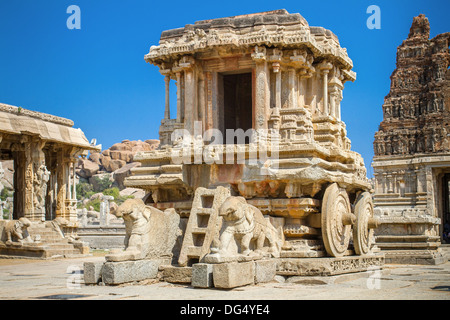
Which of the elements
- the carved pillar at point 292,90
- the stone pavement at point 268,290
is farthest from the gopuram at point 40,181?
the carved pillar at point 292,90

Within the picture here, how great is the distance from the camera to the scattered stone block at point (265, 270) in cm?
938

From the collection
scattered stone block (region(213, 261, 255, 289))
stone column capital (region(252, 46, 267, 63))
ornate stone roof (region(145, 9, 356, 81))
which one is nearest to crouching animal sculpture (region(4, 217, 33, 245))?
ornate stone roof (region(145, 9, 356, 81))

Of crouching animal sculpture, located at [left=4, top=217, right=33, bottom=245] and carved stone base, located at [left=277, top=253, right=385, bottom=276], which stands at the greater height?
crouching animal sculpture, located at [left=4, top=217, right=33, bottom=245]

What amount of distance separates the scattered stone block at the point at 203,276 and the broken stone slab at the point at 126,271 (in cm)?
118

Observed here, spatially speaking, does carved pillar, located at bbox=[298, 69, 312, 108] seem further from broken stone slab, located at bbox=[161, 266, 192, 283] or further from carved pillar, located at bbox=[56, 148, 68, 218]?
carved pillar, located at bbox=[56, 148, 68, 218]

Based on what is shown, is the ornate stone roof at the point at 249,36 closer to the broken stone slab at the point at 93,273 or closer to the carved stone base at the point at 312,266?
the carved stone base at the point at 312,266

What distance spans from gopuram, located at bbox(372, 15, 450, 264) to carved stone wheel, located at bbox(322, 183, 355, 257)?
781 inches

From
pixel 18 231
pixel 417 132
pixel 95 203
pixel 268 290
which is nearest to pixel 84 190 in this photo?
pixel 95 203

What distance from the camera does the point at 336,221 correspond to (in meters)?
11.0

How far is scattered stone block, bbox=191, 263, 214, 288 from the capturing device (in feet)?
28.5

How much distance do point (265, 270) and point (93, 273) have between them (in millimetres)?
2786

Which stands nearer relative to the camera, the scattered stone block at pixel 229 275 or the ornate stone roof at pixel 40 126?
the scattered stone block at pixel 229 275

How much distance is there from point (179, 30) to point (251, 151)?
401 centimetres
